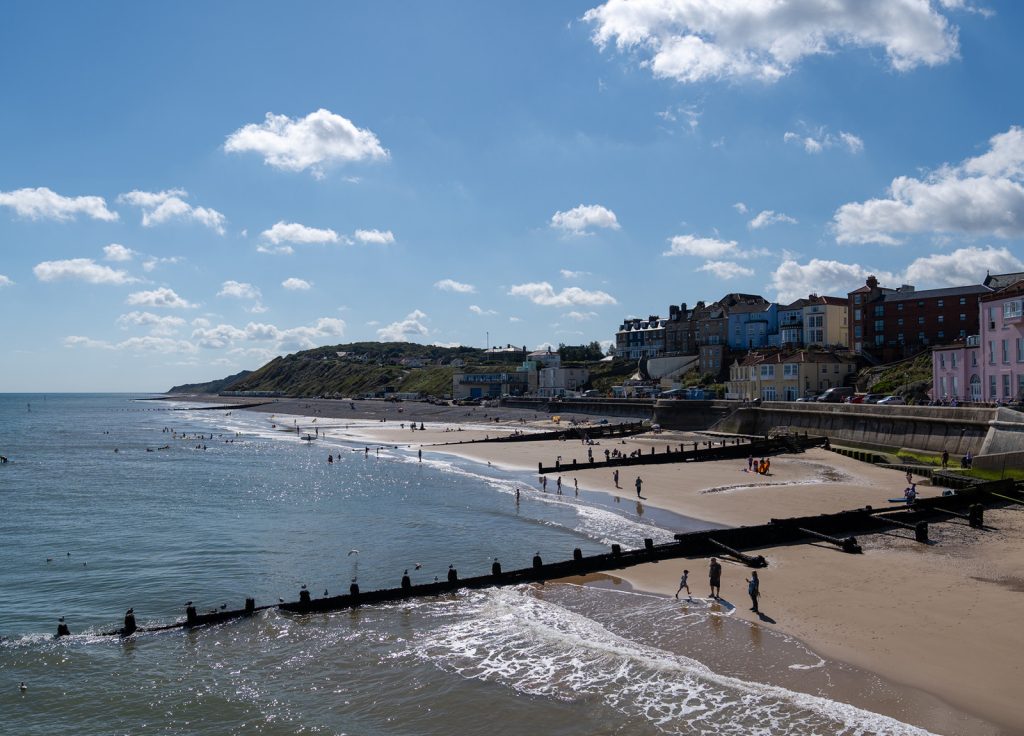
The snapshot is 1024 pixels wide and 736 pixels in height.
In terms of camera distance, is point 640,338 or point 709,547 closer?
point 709,547

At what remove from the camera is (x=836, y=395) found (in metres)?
71.6

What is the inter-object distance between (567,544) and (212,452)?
59848 millimetres

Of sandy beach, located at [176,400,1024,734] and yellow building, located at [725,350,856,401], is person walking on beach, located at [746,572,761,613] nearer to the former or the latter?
sandy beach, located at [176,400,1024,734]

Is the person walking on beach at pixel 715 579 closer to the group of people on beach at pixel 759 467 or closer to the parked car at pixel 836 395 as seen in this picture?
the group of people on beach at pixel 759 467

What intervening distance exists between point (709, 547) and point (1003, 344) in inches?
1338

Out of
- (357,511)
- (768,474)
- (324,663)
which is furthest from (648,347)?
(324,663)

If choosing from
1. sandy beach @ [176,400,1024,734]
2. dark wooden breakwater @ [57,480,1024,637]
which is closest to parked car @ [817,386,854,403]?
sandy beach @ [176,400,1024,734]

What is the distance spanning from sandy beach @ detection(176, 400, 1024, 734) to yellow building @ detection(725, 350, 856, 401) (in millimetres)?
35413

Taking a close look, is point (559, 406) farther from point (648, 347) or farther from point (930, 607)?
point (930, 607)

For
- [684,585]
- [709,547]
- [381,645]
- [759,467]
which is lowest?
[381,645]

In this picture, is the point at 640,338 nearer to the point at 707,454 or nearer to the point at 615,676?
the point at 707,454

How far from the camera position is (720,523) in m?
32.2

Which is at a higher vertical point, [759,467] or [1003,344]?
[1003,344]

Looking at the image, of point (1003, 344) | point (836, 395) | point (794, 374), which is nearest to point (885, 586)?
point (1003, 344)
